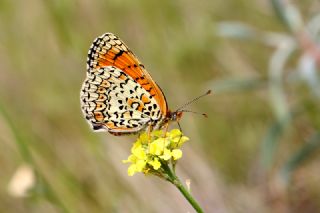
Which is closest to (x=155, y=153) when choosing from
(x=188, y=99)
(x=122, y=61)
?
(x=122, y=61)

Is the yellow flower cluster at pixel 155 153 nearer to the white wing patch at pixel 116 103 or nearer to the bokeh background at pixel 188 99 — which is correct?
the white wing patch at pixel 116 103

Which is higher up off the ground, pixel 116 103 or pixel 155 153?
pixel 116 103

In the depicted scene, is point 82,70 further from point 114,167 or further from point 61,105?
point 114,167

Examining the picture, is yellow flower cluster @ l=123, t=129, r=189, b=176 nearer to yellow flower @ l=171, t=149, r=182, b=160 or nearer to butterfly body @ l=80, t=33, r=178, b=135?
yellow flower @ l=171, t=149, r=182, b=160

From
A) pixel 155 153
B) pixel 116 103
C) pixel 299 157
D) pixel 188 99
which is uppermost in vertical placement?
pixel 188 99

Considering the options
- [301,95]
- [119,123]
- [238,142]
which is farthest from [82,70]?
[119,123]

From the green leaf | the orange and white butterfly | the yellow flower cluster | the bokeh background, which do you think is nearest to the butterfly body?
the orange and white butterfly

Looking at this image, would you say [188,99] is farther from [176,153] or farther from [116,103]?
[176,153]
